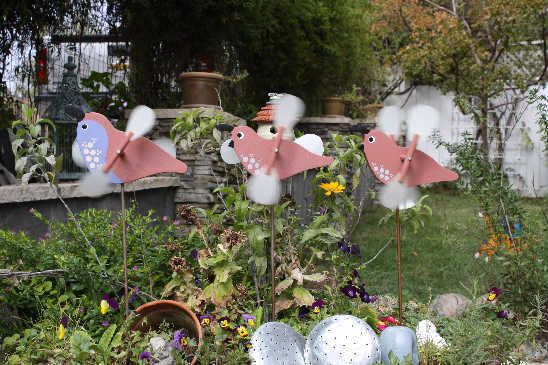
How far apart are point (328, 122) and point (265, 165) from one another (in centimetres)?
636

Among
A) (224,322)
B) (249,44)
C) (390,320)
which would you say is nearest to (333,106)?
(249,44)

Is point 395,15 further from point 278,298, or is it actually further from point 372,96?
point 278,298

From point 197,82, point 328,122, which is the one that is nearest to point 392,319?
point 197,82

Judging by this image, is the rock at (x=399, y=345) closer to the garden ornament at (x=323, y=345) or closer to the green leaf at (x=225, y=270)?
the garden ornament at (x=323, y=345)

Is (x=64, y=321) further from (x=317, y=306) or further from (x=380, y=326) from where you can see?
(x=380, y=326)

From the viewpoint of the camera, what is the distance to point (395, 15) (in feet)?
35.9

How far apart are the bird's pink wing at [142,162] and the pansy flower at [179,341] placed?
0.64 meters

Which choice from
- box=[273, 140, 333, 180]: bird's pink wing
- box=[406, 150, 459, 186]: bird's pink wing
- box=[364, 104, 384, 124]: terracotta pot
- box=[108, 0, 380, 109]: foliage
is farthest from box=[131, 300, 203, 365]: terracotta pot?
box=[364, 104, 384, 124]: terracotta pot

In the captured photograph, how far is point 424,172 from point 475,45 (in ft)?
28.0

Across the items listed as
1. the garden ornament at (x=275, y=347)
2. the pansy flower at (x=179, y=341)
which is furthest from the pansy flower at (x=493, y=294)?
the pansy flower at (x=179, y=341)

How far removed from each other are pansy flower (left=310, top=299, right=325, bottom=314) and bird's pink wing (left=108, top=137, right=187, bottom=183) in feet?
Answer: 2.93

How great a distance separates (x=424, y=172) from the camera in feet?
7.84

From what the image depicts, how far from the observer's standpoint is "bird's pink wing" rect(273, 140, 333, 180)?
90.3 inches

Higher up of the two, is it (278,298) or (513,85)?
(513,85)
